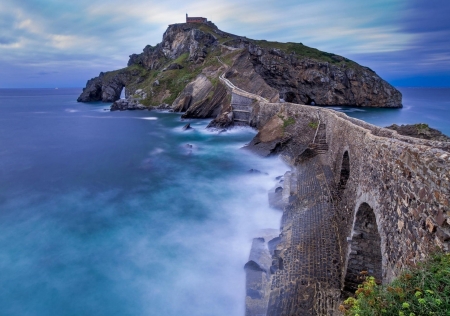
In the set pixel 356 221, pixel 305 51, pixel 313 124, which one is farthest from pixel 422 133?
pixel 305 51

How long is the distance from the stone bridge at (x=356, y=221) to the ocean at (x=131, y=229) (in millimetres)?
1591

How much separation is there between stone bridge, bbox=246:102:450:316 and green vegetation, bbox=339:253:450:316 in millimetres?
527

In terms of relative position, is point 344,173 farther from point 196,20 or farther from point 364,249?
point 196,20

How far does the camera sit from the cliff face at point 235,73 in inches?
2098

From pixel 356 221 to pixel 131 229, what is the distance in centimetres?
1002

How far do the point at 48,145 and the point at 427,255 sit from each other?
36508 mm

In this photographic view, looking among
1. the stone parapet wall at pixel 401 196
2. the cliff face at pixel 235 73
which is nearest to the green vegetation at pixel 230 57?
the cliff face at pixel 235 73

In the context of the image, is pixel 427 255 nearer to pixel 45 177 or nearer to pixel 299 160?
pixel 299 160

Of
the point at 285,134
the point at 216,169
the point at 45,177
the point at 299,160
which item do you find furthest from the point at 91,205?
the point at 285,134

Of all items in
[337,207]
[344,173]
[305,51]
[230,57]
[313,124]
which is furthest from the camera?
[305,51]

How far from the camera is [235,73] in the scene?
48.4m

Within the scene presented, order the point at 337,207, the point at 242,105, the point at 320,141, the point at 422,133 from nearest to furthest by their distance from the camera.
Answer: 1. the point at 337,207
2. the point at 422,133
3. the point at 320,141
4. the point at 242,105

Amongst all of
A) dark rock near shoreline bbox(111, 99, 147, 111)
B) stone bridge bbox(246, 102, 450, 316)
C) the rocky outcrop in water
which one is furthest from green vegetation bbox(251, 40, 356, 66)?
stone bridge bbox(246, 102, 450, 316)

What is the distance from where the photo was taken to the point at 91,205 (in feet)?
53.8
